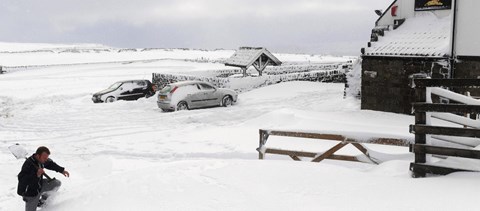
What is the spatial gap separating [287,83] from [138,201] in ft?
76.6

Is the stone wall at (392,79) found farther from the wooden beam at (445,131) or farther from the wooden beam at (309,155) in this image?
the wooden beam at (445,131)

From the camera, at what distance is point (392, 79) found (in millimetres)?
17625

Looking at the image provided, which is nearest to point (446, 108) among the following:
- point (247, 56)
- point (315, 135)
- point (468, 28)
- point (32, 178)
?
point (315, 135)

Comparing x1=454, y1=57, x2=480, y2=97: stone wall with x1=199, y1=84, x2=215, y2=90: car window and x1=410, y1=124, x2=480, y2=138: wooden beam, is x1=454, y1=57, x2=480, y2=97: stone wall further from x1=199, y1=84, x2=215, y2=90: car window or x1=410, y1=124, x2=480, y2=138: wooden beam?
x1=199, y1=84, x2=215, y2=90: car window

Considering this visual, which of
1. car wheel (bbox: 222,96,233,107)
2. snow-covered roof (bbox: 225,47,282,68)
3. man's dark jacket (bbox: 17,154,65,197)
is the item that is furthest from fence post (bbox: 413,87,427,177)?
snow-covered roof (bbox: 225,47,282,68)

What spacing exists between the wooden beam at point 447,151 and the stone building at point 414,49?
9.26 metres

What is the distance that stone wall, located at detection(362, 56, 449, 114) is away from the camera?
54.5 ft

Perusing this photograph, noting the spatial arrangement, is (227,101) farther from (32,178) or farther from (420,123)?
(420,123)

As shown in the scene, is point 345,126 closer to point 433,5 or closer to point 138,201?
point 433,5

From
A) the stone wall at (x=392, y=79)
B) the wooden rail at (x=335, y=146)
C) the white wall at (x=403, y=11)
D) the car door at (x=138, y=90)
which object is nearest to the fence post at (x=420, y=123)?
the wooden rail at (x=335, y=146)

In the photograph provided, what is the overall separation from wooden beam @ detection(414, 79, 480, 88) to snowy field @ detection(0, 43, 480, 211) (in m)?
1.27

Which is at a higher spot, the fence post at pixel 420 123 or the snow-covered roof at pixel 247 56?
the snow-covered roof at pixel 247 56

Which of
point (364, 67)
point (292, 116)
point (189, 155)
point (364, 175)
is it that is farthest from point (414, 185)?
point (364, 67)

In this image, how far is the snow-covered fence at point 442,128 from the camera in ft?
20.2
